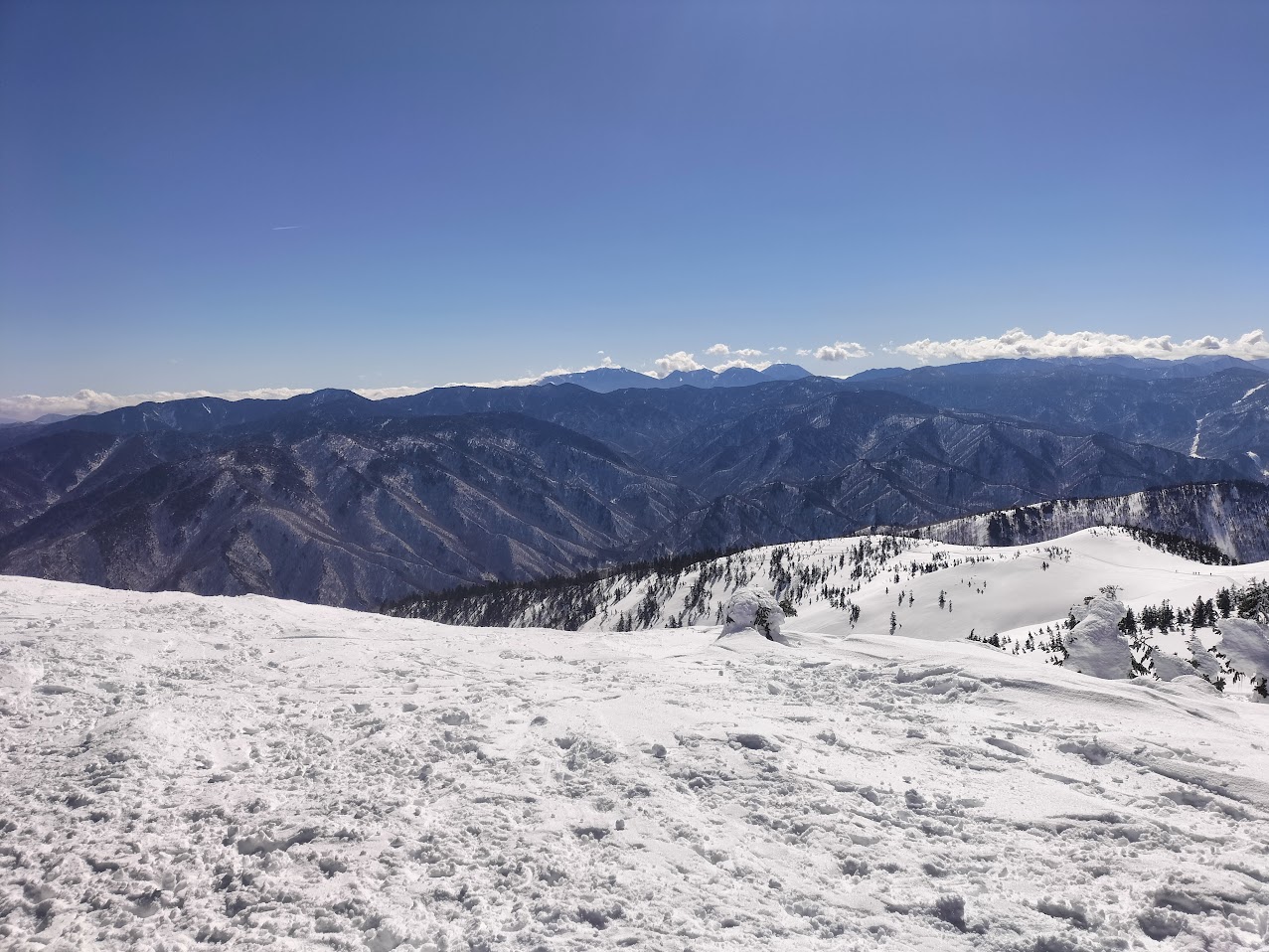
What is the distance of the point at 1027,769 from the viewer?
11.2 m

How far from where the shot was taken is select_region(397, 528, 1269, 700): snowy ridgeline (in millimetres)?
27406

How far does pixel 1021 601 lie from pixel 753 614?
348ft

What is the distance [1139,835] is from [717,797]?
6.62m

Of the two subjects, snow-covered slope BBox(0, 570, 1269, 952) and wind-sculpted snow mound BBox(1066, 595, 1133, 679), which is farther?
wind-sculpted snow mound BBox(1066, 595, 1133, 679)

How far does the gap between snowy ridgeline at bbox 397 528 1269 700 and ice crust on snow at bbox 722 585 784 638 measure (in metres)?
4.24

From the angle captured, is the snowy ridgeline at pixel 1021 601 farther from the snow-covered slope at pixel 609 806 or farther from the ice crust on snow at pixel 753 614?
the snow-covered slope at pixel 609 806

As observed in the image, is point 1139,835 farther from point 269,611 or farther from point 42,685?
point 269,611

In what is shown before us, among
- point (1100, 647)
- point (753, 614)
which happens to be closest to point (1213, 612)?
point (1100, 647)

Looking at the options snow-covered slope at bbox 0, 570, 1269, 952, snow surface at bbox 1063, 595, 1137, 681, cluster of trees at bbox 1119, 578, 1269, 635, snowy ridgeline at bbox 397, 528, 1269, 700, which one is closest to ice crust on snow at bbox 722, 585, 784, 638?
snowy ridgeline at bbox 397, 528, 1269, 700

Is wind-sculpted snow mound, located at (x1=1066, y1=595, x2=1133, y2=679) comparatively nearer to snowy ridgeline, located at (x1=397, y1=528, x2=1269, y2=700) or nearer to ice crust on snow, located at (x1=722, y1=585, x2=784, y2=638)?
snowy ridgeline, located at (x1=397, y1=528, x2=1269, y2=700)

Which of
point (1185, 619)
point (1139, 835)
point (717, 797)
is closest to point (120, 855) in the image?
point (717, 797)

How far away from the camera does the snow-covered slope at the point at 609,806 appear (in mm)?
7391

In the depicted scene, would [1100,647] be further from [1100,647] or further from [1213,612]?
[1213,612]

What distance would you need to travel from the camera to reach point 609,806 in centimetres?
1005
